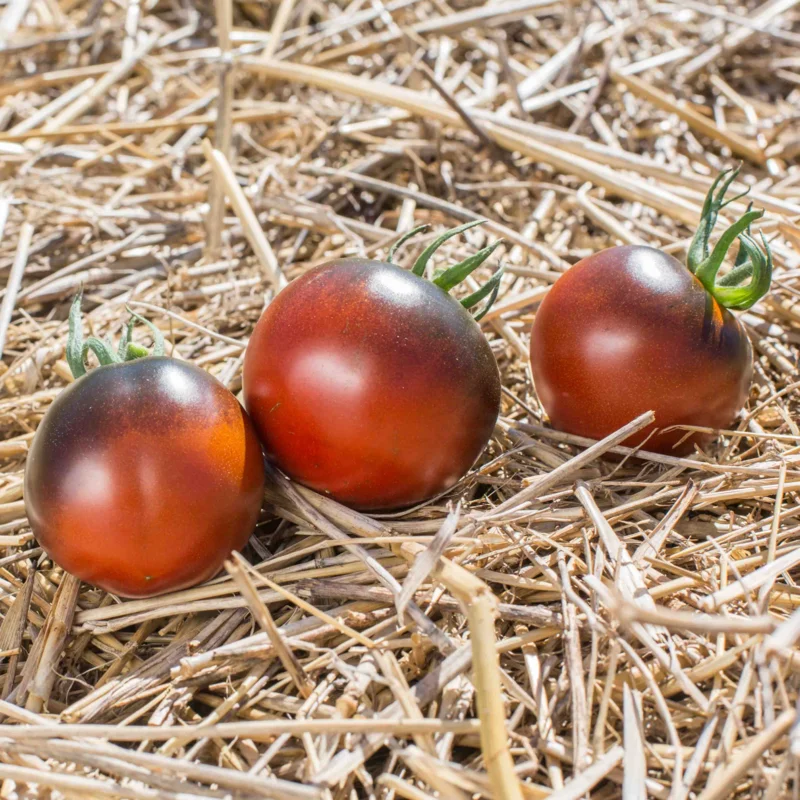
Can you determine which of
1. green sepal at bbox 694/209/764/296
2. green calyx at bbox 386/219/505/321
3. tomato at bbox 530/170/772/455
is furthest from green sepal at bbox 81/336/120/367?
green sepal at bbox 694/209/764/296

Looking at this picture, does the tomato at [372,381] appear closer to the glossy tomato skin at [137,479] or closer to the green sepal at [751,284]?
the glossy tomato skin at [137,479]

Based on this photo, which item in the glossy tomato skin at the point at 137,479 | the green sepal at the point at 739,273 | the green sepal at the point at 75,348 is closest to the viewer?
the glossy tomato skin at the point at 137,479

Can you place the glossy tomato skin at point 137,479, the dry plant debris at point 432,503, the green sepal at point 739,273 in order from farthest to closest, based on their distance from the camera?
the green sepal at point 739,273, the glossy tomato skin at point 137,479, the dry plant debris at point 432,503

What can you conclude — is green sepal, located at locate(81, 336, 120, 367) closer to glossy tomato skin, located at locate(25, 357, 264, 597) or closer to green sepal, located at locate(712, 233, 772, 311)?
glossy tomato skin, located at locate(25, 357, 264, 597)

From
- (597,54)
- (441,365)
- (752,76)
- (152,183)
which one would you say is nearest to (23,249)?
(152,183)

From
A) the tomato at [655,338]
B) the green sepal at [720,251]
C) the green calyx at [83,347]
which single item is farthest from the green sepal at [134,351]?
the green sepal at [720,251]

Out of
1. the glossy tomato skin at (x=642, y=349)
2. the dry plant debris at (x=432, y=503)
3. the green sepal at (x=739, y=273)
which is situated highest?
the green sepal at (x=739, y=273)
